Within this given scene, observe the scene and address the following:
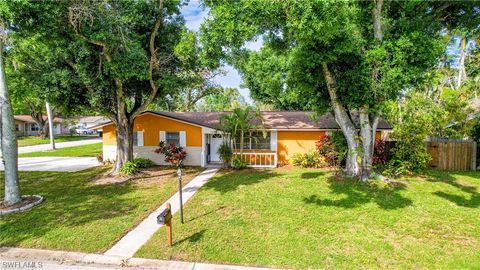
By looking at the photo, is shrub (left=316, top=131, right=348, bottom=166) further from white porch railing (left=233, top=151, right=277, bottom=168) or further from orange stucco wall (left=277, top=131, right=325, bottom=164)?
white porch railing (left=233, top=151, right=277, bottom=168)

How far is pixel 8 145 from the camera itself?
28.9 feet

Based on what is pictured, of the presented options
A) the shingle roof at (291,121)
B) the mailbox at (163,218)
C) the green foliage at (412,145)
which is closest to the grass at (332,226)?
the mailbox at (163,218)

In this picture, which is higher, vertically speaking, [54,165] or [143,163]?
[143,163]

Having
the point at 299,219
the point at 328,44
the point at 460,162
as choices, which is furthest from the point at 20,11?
the point at 460,162

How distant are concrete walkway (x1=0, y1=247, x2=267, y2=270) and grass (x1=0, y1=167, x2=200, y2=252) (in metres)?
0.26

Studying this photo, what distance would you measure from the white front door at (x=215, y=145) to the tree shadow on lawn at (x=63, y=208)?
5.95 metres

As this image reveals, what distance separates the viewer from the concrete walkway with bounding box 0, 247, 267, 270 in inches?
220

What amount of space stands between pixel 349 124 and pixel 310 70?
2.85 meters

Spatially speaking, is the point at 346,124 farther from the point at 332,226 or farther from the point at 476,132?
the point at 476,132

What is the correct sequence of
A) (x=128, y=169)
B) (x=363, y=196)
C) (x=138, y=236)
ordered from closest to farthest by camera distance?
(x=138, y=236) < (x=363, y=196) < (x=128, y=169)

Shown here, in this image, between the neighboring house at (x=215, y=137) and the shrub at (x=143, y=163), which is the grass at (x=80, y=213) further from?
the neighboring house at (x=215, y=137)

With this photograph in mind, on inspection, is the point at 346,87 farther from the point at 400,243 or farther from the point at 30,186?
the point at 30,186

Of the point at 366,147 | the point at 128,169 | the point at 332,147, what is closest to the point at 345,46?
the point at 366,147

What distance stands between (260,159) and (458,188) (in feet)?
29.2
